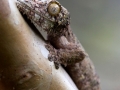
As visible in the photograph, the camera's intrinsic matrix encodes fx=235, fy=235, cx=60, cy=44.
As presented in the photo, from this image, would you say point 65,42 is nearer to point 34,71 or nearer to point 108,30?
point 34,71

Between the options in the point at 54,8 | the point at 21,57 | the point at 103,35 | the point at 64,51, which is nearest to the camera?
the point at 21,57

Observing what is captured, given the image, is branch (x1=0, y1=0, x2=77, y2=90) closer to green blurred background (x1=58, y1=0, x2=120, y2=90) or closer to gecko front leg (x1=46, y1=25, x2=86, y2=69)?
gecko front leg (x1=46, y1=25, x2=86, y2=69)

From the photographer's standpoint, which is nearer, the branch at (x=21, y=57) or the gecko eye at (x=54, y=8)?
the branch at (x=21, y=57)

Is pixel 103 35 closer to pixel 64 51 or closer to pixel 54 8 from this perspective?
pixel 64 51

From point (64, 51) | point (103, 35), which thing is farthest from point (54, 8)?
point (103, 35)

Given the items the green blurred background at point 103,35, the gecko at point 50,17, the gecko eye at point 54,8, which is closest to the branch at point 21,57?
the gecko at point 50,17

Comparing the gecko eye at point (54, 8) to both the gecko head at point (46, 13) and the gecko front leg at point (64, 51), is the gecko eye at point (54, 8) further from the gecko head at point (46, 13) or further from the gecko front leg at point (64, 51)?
the gecko front leg at point (64, 51)

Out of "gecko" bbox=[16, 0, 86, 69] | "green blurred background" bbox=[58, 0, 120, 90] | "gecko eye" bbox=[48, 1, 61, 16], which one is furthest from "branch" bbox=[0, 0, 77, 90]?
"green blurred background" bbox=[58, 0, 120, 90]
